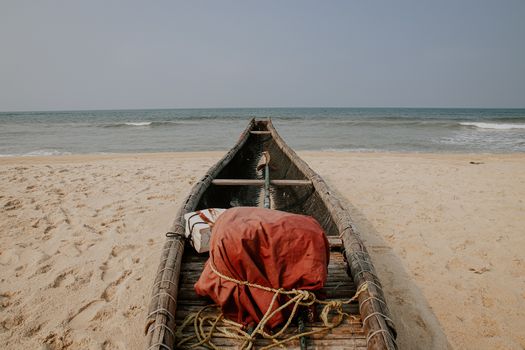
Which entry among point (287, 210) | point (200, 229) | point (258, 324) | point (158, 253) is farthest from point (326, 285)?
point (287, 210)

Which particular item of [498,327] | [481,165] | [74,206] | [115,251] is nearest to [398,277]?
[498,327]

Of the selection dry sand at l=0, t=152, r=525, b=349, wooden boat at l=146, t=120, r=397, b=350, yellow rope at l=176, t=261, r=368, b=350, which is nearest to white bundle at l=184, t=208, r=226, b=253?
wooden boat at l=146, t=120, r=397, b=350

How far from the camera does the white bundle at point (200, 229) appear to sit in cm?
219

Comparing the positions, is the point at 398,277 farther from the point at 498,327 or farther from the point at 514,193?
the point at 514,193

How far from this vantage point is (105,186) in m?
5.68

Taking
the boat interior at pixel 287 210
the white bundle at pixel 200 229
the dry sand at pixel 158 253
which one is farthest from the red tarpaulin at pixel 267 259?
the dry sand at pixel 158 253

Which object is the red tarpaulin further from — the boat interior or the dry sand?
the dry sand

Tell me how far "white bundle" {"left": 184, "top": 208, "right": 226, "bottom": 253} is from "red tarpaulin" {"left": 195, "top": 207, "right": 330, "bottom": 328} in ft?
1.92

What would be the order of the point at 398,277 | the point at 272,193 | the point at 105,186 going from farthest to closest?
the point at 105,186, the point at 272,193, the point at 398,277

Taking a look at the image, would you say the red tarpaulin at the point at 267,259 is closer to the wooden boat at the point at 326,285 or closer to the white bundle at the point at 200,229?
the wooden boat at the point at 326,285

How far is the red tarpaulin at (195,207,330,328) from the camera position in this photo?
61.2 inches

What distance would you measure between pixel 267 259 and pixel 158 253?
7.03 feet

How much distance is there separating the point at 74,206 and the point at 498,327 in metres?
5.30

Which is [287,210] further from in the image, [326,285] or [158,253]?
[326,285]
